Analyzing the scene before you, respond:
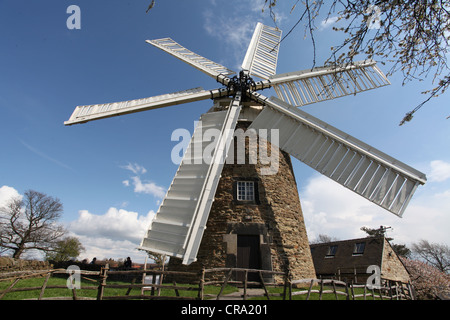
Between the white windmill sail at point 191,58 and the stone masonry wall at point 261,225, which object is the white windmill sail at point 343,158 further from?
the white windmill sail at point 191,58

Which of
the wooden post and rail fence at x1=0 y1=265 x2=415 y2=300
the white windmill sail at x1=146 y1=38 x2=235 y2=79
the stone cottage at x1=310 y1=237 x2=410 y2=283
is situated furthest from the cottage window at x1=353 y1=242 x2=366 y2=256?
the white windmill sail at x1=146 y1=38 x2=235 y2=79

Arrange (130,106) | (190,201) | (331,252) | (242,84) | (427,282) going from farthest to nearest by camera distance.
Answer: (331,252) < (427,282) < (242,84) < (130,106) < (190,201)

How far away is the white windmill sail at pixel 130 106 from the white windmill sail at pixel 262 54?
96.0 inches

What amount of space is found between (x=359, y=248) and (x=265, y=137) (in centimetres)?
1553

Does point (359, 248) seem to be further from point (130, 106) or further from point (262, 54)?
point (130, 106)

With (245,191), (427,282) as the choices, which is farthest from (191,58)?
(427,282)

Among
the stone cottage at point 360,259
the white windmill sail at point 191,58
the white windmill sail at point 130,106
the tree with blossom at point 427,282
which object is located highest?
the white windmill sail at point 191,58

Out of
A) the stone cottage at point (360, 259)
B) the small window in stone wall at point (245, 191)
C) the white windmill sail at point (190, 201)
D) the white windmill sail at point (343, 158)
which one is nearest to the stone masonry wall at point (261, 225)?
the small window in stone wall at point (245, 191)

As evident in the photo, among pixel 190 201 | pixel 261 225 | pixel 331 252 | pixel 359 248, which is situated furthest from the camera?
pixel 331 252

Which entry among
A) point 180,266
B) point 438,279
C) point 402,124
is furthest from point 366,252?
point 402,124

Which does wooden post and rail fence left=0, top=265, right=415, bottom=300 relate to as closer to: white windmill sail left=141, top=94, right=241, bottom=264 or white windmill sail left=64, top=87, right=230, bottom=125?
white windmill sail left=141, top=94, right=241, bottom=264

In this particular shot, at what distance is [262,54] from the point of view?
38.2 ft

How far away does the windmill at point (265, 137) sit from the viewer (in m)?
5.82
